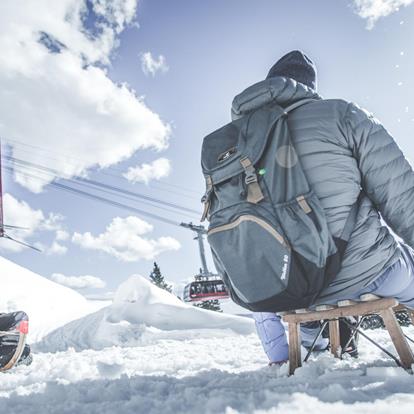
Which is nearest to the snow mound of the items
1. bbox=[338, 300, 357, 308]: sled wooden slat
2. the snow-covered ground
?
the snow-covered ground

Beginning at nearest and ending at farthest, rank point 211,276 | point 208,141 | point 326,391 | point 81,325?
point 326,391
point 208,141
point 81,325
point 211,276

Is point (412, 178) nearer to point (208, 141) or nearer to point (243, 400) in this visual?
point (208, 141)

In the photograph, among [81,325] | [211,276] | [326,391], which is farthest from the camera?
[211,276]

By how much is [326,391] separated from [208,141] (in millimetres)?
1389

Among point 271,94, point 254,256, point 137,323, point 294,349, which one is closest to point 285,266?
point 254,256

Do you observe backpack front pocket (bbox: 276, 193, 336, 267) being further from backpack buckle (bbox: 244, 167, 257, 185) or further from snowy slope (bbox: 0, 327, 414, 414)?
snowy slope (bbox: 0, 327, 414, 414)

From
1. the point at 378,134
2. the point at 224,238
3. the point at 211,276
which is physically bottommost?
the point at 224,238

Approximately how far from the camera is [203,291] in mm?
23688

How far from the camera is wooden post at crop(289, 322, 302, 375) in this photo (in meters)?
1.84

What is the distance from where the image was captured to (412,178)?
5.41ft

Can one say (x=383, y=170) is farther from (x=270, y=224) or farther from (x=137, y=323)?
(x=137, y=323)

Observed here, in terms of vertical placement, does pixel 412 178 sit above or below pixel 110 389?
above

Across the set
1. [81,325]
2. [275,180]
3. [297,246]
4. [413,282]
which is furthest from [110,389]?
[81,325]

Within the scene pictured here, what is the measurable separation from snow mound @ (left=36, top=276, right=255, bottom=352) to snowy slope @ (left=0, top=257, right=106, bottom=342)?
92 cm
